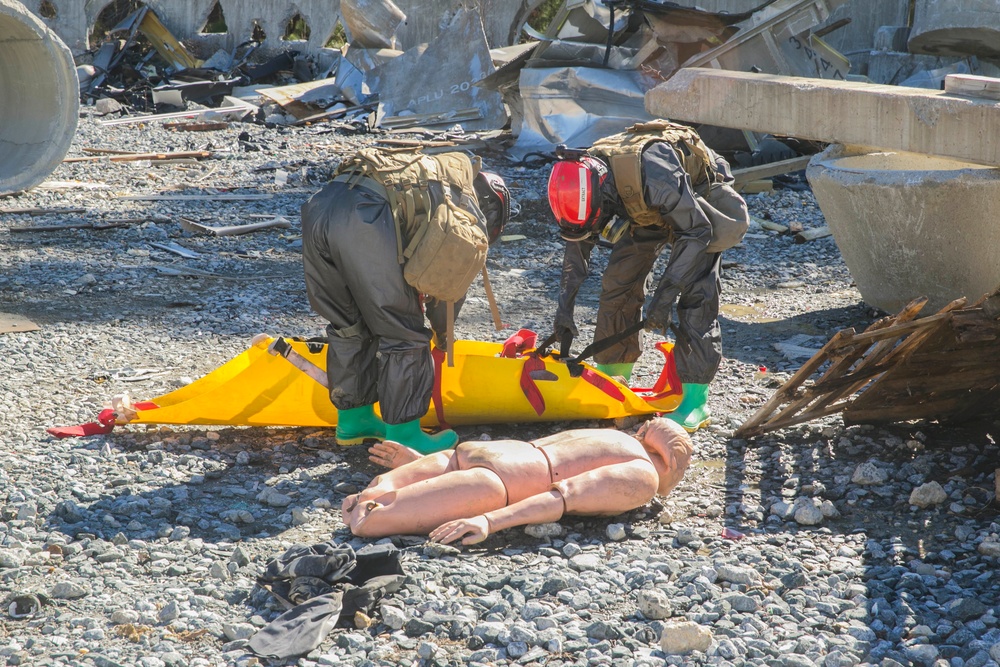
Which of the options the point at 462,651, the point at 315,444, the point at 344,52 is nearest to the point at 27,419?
the point at 315,444

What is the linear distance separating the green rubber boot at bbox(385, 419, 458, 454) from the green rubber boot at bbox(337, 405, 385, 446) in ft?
0.58

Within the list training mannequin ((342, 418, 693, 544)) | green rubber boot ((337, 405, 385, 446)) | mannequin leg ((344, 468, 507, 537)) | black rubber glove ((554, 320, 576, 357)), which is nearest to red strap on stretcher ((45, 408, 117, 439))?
green rubber boot ((337, 405, 385, 446))

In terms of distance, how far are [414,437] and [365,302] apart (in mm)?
687

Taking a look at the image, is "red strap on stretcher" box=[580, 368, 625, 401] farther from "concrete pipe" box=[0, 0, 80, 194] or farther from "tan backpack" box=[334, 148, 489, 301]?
"concrete pipe" box=[0, 0, 80, 194]

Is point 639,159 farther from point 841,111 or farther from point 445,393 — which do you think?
point 841,111

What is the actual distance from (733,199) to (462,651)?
2785 millimetres

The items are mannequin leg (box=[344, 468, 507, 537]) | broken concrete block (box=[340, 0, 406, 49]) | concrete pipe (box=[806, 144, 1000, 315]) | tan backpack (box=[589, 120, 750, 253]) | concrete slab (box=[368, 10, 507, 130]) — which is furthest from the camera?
broken concrete block (box=[340, 0, 406, 49])

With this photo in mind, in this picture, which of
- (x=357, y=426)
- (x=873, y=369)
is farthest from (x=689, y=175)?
(x=357, y=426)

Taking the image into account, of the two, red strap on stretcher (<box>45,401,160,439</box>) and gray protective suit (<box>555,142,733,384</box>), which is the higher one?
gray protective suit (<box>555,142,733,384</box>)

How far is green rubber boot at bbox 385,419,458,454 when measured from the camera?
4.36 metres

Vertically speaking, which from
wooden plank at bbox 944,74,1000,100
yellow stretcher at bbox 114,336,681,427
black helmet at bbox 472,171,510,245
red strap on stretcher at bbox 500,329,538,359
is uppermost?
wooden plank at bbox 944,74,1000,100

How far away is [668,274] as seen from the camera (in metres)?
4.57

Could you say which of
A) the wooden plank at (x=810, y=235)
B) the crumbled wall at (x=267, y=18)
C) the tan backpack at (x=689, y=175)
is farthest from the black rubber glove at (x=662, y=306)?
the crumbled wall at (x=267, y=18)

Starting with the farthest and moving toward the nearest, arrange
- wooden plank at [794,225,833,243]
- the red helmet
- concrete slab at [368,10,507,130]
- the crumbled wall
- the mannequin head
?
1. the crumbled wall
2. concrete slab at [368,10,507,130]
3. wooden plank at [794,225,833,243]
4. the red helmet
5. the mannequin head
